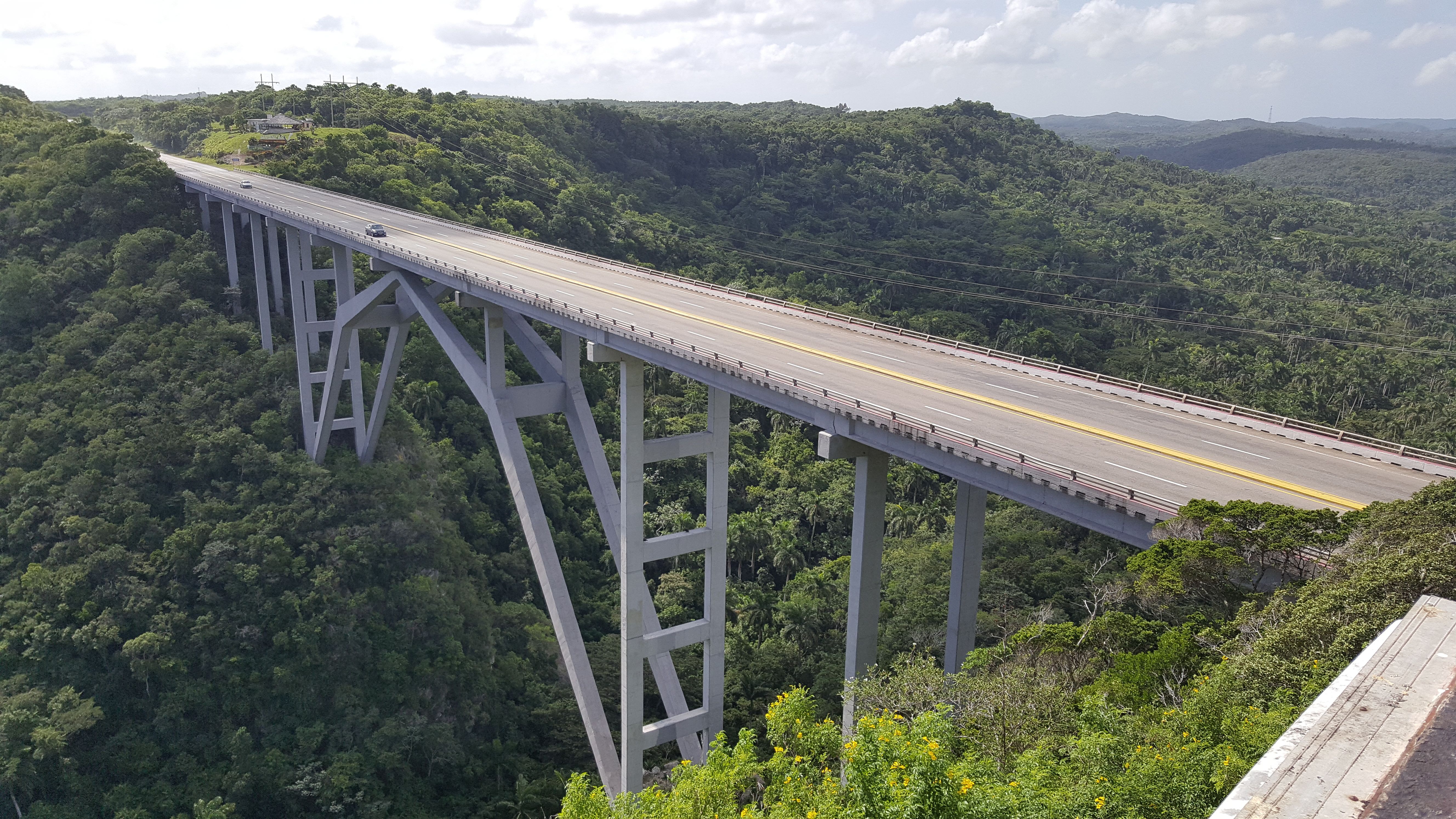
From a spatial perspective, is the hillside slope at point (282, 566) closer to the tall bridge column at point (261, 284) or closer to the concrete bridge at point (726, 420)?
the tall bridge column at point (261, 284)

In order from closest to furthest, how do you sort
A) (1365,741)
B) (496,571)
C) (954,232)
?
(1365,741) → (496,571) → (954,232)

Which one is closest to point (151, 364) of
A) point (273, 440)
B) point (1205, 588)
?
point (273, 440)

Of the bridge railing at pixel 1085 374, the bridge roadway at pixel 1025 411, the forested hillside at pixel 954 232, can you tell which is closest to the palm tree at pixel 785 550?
the bridge railing at pixel 1085 374

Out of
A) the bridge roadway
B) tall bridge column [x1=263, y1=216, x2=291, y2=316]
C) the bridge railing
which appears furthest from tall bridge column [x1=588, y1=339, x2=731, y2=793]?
tall bridge column [x1=263, y1=216, x2=291, y2=316]

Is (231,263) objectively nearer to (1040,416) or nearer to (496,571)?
(496,571)

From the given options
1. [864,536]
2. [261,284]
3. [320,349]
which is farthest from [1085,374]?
[261,284]
